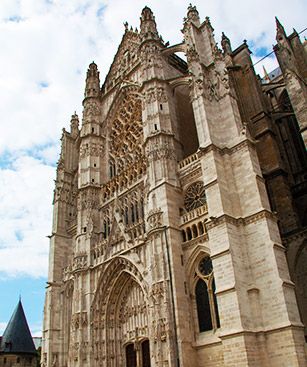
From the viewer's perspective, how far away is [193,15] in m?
20.8

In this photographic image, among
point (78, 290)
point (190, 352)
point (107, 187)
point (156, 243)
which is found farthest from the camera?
point (107, 187)

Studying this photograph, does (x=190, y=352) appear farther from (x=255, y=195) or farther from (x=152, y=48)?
(x=152, y=48)

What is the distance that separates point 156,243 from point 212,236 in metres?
2.59

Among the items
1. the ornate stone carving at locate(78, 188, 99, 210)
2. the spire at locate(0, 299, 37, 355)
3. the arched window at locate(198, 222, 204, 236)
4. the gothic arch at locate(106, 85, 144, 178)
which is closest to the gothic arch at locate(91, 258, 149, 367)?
the arched window at locate(198, 222, 204, 236)

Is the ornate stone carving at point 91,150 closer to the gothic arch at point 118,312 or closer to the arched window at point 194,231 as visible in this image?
the gothic arch at point 118,312

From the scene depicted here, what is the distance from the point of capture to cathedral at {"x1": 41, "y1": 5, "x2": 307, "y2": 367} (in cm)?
1261

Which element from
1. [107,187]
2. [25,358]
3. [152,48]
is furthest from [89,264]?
[25,358]

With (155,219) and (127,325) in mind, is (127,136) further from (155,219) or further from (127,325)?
(127,325)

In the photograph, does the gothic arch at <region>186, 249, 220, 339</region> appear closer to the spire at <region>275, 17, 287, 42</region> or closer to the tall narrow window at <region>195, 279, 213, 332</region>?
the tall narrow window at <region>195, 279, 213, 332</region>

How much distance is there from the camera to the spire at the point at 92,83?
25688 millimetres

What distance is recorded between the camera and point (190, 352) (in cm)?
1333

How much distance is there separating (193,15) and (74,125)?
11.9 meters

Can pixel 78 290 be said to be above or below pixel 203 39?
below

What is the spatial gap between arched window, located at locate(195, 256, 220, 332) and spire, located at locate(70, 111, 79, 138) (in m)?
16.3
